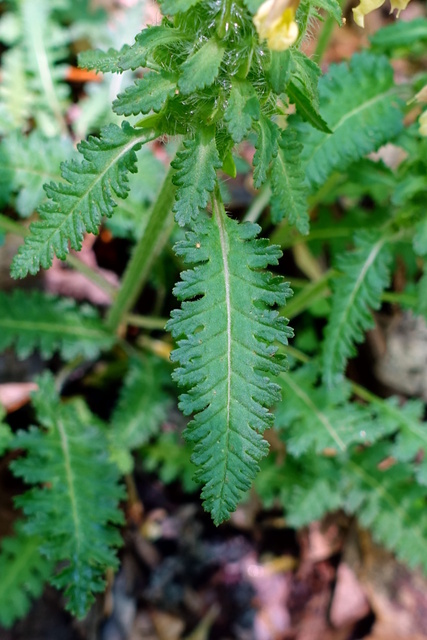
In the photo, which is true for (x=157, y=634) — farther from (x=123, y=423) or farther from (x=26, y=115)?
(x=26, y=115)

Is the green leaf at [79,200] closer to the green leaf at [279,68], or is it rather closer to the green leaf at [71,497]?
the green leaf at [279,68]

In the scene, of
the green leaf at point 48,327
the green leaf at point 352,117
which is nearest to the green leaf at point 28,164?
the green leaf at point 48,327

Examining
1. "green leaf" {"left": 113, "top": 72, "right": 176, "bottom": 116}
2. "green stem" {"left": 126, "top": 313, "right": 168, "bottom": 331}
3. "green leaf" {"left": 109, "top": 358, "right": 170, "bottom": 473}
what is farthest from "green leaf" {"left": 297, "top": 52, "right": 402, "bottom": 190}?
"green leaf" {"left": 109, "top": 358, "right": 170, "bottom": 473}

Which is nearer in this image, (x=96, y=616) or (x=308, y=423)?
(x=308, y=423)

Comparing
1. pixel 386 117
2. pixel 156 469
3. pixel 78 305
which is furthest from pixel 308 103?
pixel 156 469

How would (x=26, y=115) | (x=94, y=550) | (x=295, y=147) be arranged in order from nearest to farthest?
(x=295, y=147) → (x=94, y=550) → (x=26, y=115)

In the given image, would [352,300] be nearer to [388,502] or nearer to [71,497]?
[388,502]

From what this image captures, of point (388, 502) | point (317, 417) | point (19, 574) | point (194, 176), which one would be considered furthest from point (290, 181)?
point (19, 574)
